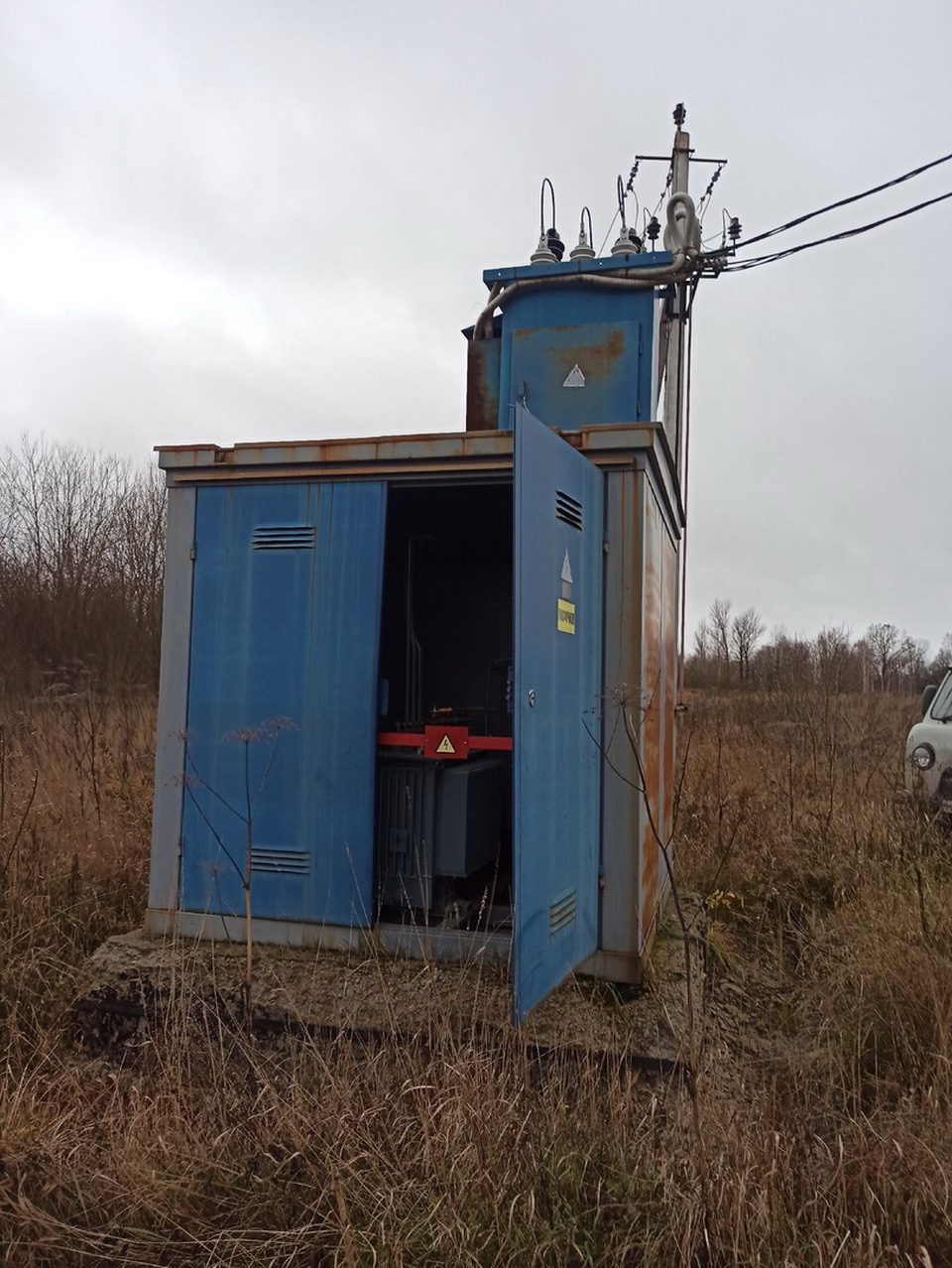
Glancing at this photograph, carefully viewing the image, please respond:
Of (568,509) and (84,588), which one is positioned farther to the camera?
(84,588)

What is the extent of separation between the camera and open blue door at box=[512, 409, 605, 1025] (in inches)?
106

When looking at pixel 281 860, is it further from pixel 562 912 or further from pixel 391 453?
pixel 391 453

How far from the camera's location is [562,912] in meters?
3.07

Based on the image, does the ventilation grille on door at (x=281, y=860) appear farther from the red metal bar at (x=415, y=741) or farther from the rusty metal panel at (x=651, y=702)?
the rusty metal panel at (x=651, y=702)

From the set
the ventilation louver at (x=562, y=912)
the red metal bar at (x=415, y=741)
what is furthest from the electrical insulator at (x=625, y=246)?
the ventilation louver at (x=562, y=912)

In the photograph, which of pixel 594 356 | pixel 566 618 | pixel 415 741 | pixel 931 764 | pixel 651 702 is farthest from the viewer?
pixel 931 764

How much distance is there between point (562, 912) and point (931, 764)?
4.37 meters

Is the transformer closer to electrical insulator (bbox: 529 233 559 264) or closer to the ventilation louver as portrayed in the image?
the ventilation louver

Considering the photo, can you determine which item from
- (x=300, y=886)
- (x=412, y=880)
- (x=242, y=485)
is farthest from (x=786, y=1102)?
(x=242, y=485)

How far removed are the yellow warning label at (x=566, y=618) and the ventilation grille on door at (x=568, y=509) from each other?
0.30 m

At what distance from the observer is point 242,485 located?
148 inches

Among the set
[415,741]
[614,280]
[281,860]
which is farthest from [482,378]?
[281,860]

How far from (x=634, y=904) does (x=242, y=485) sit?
92.1 inches

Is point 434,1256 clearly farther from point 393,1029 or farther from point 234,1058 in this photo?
point 234,1058
